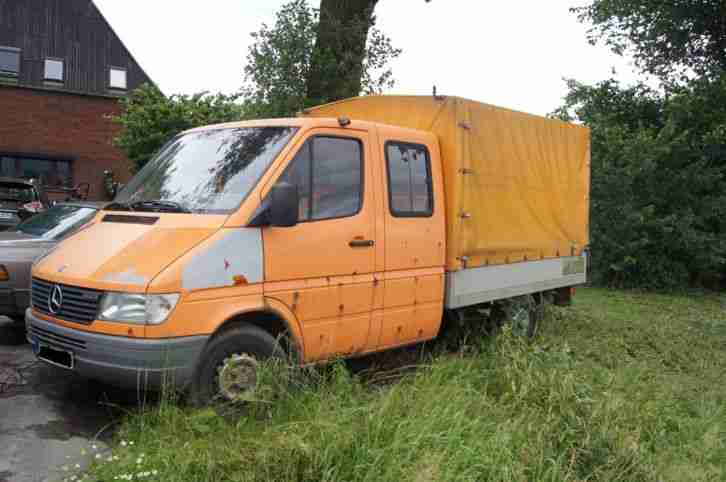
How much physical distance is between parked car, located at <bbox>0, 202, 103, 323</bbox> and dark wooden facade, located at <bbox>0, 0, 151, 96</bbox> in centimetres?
1870

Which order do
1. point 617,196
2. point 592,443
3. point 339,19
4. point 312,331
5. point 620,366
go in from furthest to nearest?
point 617,196 < point 339,19 < point 620,366 < point 312,331 < point 592,443

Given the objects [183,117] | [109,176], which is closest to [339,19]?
[183,117]

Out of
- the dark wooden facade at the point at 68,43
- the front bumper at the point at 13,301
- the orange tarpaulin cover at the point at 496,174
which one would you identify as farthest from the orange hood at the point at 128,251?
the dark wooden facade at the point at 68,43

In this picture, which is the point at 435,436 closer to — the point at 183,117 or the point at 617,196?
the point at 183,117

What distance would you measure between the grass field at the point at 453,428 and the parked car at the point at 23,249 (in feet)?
9.20

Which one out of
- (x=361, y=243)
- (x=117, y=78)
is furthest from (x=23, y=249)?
(x=117, y=78)

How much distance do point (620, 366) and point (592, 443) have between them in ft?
9.17

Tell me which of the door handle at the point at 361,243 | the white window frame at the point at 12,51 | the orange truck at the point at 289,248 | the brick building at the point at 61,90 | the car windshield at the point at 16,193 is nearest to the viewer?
the orange truck at the point at 289,248

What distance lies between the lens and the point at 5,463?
3.89 meters

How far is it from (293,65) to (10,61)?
1844cm

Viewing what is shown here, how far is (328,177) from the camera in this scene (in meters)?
5.08

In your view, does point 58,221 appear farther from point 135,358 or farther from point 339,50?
point 339,50

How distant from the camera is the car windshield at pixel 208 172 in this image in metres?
4.72

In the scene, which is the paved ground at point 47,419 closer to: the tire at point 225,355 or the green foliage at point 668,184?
the tire at point 225,355
